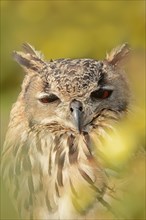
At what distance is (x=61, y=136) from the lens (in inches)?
73.5

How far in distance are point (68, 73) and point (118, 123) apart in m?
0.24

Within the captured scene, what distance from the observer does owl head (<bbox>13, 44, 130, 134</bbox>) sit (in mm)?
1630

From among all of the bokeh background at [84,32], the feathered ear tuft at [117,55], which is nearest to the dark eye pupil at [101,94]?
the feathered ear tuft at [117,55]

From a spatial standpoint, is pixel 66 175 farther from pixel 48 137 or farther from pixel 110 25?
pixel 110 25

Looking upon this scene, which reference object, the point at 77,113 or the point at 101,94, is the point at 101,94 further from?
the point at 77,113

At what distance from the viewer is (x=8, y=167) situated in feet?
6.49

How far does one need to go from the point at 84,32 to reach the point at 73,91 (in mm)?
498

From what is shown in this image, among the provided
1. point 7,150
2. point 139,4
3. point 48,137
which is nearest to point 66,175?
point 48,137

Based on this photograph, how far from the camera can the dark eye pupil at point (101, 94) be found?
65.6 inches

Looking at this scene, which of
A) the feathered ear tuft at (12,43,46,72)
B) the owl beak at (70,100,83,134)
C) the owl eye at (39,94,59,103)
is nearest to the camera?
the owl beak at (70,100,83,134)

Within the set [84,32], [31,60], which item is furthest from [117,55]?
[84,32]

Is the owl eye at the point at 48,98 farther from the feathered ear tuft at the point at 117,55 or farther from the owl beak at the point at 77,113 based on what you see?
the feathered ear tuft at the point at 117,55

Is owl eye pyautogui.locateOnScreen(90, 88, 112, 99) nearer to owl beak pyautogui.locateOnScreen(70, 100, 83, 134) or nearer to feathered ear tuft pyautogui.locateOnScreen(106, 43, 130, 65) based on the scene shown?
owl beak pyautogui.locateOnScreen(70, 100, 83, 134)

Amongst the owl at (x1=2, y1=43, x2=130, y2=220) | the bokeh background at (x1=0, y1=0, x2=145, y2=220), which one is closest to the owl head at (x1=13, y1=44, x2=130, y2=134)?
the owl at (x1=2, y1=43, x2=130, y2=220)
